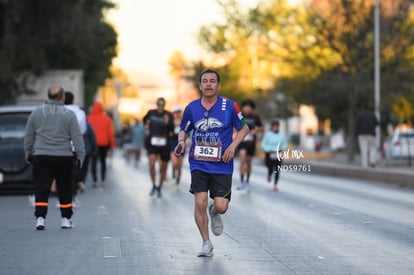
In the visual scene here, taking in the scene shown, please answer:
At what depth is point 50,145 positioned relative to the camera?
40.2 ft

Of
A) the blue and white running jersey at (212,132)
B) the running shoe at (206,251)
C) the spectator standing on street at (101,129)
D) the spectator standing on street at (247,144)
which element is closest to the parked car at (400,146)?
the spectator standing on street at (247,144)

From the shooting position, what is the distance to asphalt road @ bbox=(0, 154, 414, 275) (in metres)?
9.07

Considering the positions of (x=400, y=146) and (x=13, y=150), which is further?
(x=400, y=146)

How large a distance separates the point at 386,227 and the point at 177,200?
578cm

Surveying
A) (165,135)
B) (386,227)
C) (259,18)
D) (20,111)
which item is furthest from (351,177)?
(259,18)

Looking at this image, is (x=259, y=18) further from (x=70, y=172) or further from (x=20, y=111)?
(x=70, y=172)

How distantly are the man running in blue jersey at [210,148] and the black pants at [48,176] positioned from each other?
2701 mm

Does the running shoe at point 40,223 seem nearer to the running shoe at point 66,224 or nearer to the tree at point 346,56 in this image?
the running shoe at point 66,224

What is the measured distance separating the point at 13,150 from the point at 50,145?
6906mm

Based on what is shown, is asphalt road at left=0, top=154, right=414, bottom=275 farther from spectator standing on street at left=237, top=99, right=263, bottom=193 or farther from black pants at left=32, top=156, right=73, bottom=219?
spectator standing on street at left=237, top=99, right=263, bottom=193

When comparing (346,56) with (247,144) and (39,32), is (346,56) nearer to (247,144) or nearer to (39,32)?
(39,32)

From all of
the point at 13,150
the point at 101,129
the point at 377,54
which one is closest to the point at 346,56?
the point at 377,54

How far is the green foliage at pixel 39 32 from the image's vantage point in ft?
114

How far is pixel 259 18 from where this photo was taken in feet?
177
